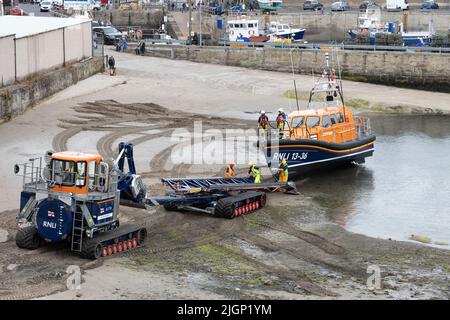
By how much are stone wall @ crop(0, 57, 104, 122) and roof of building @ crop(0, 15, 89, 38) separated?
1.76 meters

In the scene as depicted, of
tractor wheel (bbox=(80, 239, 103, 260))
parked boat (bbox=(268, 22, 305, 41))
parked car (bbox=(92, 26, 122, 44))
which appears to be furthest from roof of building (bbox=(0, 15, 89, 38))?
parked boat (bbox=(268, 22, 305, 41))

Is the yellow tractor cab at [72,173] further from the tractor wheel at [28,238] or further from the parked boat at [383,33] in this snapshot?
the parked boat at [383,33]

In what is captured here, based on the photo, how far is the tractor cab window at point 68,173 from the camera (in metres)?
16.0

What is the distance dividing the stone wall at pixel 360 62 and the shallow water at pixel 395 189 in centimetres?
987

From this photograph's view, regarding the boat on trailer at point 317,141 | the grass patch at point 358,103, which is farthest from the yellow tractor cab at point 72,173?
the grass patch at point 358,103

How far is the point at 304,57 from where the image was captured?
44562mm

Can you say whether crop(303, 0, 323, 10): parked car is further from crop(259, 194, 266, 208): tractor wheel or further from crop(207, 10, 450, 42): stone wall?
crop(259, 194, 266, 208): tractor wheel

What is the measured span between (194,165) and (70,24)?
1613cm

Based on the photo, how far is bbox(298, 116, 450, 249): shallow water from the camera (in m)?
20.5

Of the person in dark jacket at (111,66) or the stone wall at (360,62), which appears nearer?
the person in dark jacket at (111,66)

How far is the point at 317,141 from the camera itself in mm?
24688

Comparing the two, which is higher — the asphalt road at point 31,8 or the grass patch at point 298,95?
the asphalt road at point 31,8

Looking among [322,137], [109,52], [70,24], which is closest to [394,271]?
[322,137]

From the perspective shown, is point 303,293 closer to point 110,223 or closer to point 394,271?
point 394,271
